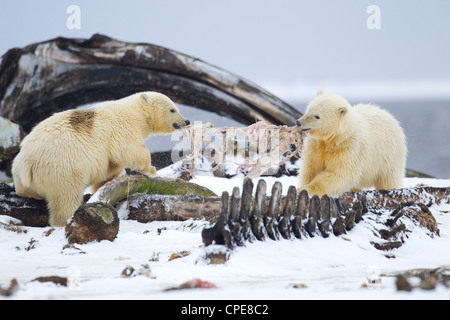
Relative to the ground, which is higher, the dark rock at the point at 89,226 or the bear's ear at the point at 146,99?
the bear's ear at the point at 146,99

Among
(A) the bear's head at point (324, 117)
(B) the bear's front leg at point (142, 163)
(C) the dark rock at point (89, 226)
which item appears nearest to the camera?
(C) the dark rock at point (89, 226)

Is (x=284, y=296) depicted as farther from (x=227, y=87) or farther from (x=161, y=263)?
(x=227, y=87)

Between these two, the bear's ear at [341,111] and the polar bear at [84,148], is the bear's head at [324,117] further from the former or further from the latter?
the polar bear at [84,148]

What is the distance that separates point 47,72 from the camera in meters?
10.8

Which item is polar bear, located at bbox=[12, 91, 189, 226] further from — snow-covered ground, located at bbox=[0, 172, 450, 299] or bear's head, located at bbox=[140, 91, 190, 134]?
snow-covered ground, located at bbox=[0, 172, 450, 299]

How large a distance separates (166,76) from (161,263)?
7.58 meters

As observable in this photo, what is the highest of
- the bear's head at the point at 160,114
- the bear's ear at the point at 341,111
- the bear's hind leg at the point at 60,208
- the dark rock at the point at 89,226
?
the bear's ear at the point at 341,111

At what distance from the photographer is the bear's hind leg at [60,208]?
6.12 m

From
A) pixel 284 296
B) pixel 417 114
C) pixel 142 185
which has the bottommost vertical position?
pixel 417 114

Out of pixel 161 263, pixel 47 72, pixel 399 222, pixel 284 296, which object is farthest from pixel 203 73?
pixel 284 296

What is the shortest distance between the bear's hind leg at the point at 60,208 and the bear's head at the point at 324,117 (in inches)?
105

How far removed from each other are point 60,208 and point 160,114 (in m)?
1.73

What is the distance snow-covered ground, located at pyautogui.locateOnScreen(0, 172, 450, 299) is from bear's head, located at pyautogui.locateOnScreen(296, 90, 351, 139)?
1.66 m

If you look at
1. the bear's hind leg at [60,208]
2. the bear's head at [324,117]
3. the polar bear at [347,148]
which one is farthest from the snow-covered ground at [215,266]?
the bear's head at [324,117]
